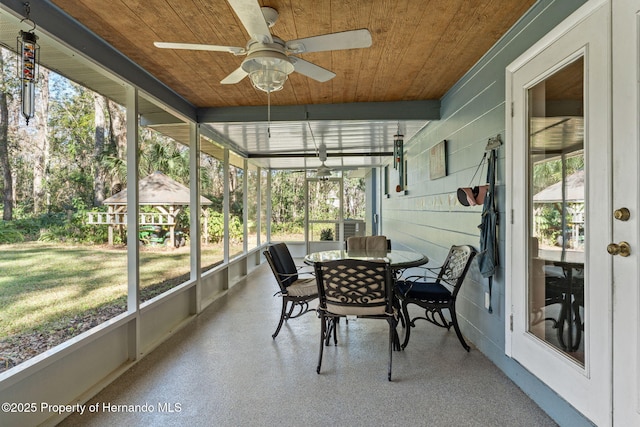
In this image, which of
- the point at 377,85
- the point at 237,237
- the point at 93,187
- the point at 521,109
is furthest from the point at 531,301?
the point at 237,237

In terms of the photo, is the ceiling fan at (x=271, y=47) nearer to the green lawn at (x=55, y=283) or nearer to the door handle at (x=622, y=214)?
the door handle at (x=622, y=214)

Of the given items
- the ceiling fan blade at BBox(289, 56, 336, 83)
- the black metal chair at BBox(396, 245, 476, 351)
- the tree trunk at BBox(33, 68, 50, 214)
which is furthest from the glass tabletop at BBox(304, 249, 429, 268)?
the tree trunk at BBox(33, 68, 50, 214)

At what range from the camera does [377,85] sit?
3.40 meters

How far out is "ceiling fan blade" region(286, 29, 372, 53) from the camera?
170 centimetres

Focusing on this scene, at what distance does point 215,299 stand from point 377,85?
3.40m

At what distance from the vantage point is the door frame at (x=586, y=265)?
5.13 ft

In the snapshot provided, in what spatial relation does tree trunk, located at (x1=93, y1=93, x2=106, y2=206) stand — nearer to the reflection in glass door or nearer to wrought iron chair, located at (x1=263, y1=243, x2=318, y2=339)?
wrought iron chair, located at (x1=263, y1=243, x2=318, y2=339)

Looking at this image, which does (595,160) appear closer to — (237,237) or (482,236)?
(482,236)

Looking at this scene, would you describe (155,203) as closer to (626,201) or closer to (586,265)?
(586,265)

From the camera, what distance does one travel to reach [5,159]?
188 centimetres

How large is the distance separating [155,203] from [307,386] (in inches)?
107

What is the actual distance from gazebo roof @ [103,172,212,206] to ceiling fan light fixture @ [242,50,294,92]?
6.50 ft

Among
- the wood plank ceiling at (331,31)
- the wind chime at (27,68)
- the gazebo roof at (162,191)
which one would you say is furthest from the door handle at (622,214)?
the gazebo roof at (162,191)

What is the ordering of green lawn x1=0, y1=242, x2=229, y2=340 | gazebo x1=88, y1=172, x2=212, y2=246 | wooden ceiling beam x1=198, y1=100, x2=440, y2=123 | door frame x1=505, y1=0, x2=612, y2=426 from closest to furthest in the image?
1. door frame x1=505, y1=0, x2=612, y2=426
2. green lawn x1=0, y1=242, x2=229, y2=340
3. gazebo x1=88, y1=172, x2=212, y2=246
4. wooden ceiling beam x1=198, y1=100, x2=440, y2=123
